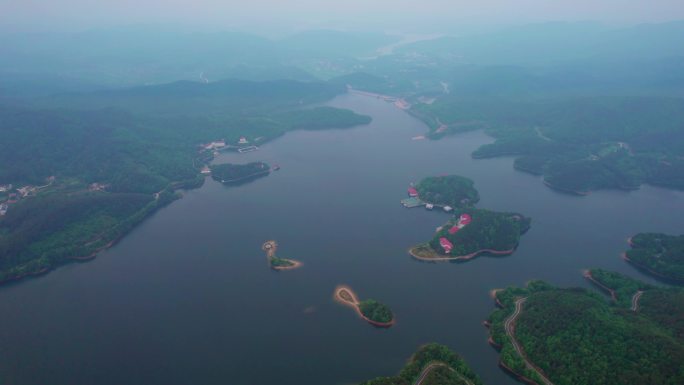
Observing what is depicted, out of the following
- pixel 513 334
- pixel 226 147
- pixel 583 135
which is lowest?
pixel 226 147

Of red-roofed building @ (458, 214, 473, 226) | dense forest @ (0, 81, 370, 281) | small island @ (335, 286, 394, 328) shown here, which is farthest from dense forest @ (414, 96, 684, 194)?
small island @ (335, 286, 394, 328)

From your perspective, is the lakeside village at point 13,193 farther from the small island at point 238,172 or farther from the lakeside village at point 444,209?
the lakeside village at point 444,209

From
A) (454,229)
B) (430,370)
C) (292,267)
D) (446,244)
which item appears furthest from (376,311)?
(454,229)

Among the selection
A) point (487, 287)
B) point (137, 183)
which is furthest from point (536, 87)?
point (137, 183)

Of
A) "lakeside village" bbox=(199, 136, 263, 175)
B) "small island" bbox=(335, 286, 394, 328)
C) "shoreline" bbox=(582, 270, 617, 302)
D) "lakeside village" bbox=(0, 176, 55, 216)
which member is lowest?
"lakeside village" bbox=(0, 176, 55, 216)

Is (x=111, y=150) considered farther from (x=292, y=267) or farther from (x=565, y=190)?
(x=565, y=190)

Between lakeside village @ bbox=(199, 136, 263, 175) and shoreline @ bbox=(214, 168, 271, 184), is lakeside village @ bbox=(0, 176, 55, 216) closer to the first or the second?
shoreline @ bbox=(214, 168, 271, 184)

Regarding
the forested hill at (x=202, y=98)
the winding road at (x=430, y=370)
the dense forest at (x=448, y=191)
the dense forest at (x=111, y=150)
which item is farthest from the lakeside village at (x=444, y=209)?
the forested hill at (x=202, y=98)
